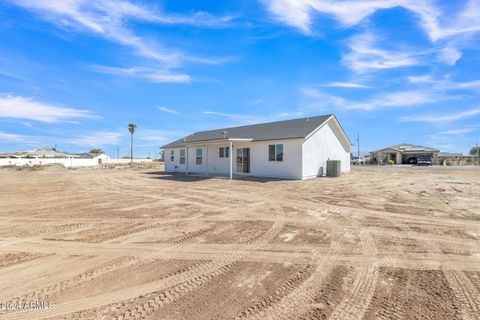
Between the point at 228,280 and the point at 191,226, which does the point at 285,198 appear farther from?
the point at 228,280

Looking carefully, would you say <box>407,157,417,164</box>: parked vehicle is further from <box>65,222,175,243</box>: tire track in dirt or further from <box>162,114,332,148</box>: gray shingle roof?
<box>65,222,175,243</box>: tire track in dirt

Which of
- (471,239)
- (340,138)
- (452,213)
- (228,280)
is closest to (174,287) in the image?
(228,280)

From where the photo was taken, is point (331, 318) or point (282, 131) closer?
point (331, 318)

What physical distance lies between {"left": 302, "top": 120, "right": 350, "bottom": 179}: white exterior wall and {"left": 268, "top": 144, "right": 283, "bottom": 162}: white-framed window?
Answer: 179cm

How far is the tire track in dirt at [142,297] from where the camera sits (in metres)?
2.99

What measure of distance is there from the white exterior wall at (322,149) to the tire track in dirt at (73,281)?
1495 cm

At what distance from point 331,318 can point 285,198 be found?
7.99 meters

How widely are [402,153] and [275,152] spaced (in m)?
43.5

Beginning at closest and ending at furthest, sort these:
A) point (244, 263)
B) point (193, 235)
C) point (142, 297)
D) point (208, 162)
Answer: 1. point (142, 297)
2. point (244, 263)
3. point (193, 235)
4. point (208, 162)

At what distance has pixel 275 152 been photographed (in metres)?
19.4

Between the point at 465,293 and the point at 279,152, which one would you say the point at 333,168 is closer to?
the point at 279,152

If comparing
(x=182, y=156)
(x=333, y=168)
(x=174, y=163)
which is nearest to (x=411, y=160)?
(x=333, y=168)

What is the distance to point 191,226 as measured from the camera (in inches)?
265

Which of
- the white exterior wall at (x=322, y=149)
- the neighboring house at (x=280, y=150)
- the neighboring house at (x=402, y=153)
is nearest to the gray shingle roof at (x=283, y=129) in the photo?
the neighboring house at (x=280, y=150)
